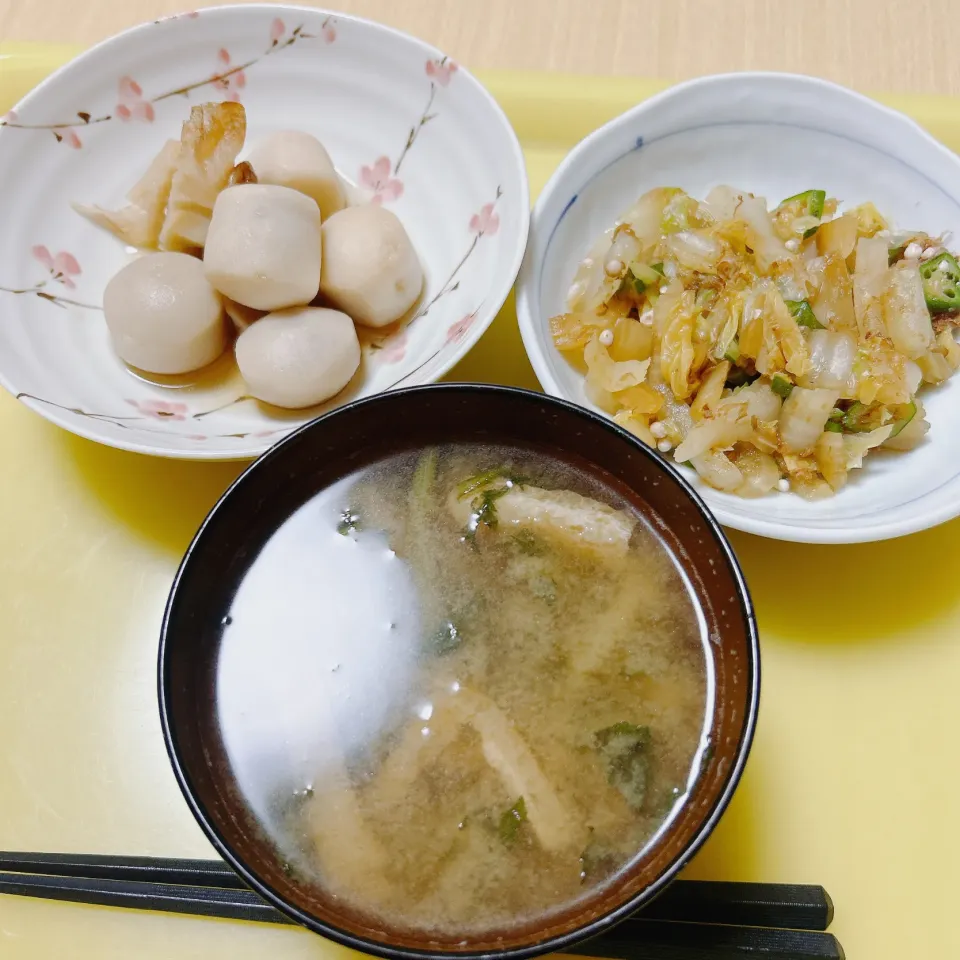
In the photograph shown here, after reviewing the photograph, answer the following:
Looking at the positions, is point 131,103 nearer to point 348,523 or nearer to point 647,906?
point 348,523

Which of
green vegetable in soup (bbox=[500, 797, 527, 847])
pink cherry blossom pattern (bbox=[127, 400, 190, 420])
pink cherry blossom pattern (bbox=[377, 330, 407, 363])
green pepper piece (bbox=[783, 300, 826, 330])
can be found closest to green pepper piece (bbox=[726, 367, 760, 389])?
green pepper piece (bbox=[783, 300, 826, 330])

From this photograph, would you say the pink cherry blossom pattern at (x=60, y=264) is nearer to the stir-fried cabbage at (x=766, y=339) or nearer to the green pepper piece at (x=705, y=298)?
the stir-fried cabbage at (x=766, y=339)

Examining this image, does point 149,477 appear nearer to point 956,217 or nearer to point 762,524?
point 762,524

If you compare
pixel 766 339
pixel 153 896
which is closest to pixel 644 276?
pixel 766 339

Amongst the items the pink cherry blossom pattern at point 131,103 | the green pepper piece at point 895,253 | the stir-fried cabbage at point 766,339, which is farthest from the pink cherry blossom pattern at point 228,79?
the green pepper piece at point 895,253

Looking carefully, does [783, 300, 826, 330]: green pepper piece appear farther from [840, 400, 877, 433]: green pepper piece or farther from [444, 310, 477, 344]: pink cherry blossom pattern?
[444, 310, 477, 344]: pink cherry blossom pattern

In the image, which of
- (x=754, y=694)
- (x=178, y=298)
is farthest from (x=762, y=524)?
(x=178, y=298)
